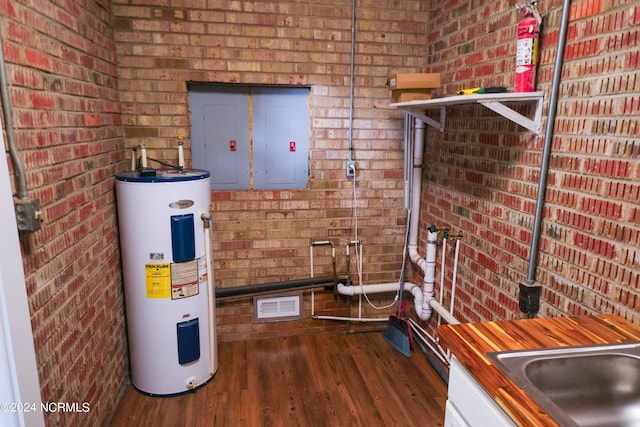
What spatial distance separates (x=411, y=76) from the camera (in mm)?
2412

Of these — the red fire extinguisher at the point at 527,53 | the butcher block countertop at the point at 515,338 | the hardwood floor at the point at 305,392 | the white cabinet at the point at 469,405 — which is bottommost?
the hardwood floor at the point at 305,392

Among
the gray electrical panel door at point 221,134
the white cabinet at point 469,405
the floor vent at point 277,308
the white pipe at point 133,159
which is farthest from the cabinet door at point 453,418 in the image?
the white pipe at point 133,159

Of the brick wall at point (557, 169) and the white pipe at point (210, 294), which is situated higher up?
the brick wall at point (557, 169)

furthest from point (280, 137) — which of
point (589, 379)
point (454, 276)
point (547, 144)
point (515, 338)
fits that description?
point (589, 379)

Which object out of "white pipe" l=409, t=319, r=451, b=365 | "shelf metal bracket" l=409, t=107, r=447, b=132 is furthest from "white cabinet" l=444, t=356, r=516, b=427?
"shelf metal bracket" l=409, t=107, r=447, b=132

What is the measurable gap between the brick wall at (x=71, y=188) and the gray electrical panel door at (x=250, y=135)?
1.77 feet

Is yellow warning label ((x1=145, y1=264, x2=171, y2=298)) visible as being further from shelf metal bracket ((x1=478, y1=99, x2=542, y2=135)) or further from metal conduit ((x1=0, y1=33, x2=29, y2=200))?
shelf metal bracket ((x1=478, y1=99, x2=542, y2=135))

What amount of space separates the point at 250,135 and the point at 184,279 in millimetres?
1115

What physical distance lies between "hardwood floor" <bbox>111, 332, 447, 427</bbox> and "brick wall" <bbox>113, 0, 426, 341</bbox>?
289 millimetres

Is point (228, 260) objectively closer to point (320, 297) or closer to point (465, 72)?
point (320, 297)

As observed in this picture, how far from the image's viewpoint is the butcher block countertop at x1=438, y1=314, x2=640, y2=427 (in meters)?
1.04

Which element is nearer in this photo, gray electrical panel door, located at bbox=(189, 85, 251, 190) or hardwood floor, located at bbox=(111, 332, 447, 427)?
hardwood floor, located at bbox=(111, 332, 447, 427)

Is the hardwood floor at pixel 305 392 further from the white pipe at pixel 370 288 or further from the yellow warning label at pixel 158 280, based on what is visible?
the yellow warning label at pixel 158 280

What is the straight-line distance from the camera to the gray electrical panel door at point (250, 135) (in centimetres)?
281
